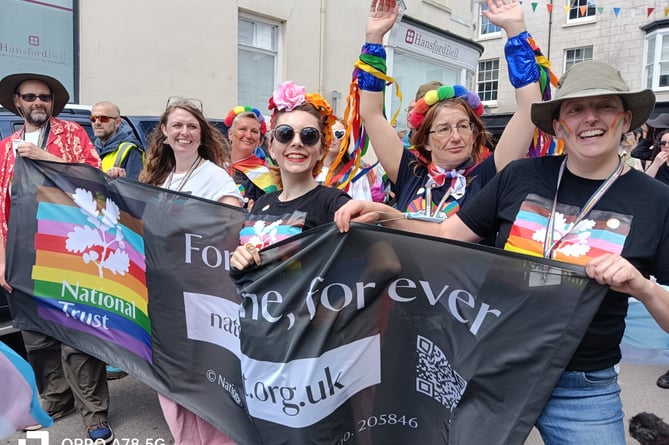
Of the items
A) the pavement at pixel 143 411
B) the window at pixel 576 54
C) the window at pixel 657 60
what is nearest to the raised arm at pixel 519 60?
the pavement at pixel 143 411

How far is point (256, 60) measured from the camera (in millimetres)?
10633

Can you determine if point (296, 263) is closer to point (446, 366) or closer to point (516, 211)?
point (446, 366)

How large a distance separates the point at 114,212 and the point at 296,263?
5.33 feet

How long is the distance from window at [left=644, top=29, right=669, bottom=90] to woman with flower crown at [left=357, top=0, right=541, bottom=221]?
73.2ft

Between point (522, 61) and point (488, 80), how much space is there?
2453 cm

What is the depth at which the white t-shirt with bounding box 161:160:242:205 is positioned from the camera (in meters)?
3.04

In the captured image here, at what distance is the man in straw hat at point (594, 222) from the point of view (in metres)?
1.62

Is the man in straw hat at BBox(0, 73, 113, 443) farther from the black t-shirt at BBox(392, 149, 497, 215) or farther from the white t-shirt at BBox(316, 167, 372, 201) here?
the black t-shirt at BBox(392, 149, 497, 215)

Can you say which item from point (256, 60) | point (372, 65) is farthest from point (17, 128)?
point (256, 60)

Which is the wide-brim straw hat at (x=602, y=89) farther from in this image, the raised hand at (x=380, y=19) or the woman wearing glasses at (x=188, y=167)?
the woman wearing glasses at (x=188, y=167)

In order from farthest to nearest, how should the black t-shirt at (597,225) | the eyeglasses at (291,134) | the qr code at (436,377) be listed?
the eyeglasses at (291,134) < the qr code at (436,377) < the black t-shirt at (597,225)

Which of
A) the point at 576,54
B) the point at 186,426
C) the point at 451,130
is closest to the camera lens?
the point at 451,130

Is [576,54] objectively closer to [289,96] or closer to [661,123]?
[661,123]

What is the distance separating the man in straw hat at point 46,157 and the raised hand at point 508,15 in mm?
2738
